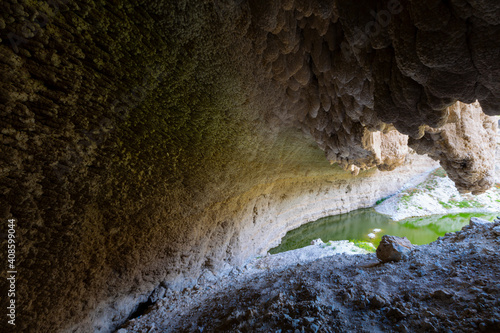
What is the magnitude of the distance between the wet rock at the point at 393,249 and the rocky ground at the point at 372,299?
71 millimetres

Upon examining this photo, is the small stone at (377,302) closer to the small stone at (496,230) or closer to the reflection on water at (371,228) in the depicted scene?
the small stone at (496,230)

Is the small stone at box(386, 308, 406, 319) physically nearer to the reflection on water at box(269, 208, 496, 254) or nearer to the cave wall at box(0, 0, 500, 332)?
the cave wall at box(0, 0, 500, 332)

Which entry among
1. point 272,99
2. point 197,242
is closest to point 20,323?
point 197,242

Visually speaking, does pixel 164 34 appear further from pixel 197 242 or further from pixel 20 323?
pixel 197 242

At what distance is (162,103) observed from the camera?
1971 millimetres

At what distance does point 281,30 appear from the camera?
1.94m

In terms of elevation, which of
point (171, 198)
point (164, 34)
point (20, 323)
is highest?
point (164, 34)

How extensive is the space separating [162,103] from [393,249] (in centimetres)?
272

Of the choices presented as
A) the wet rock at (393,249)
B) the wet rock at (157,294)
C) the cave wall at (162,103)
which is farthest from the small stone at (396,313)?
the wet rock at (157,294)

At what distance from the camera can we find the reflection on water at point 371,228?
686cm

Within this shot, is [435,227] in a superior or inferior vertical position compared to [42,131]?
inferior

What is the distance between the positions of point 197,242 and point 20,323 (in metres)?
2.12

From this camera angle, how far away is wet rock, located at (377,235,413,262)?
7.21 feet

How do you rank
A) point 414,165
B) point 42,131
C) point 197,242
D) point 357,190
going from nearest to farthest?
point 42,131
point 197,242
point 357,190
point 414,165
